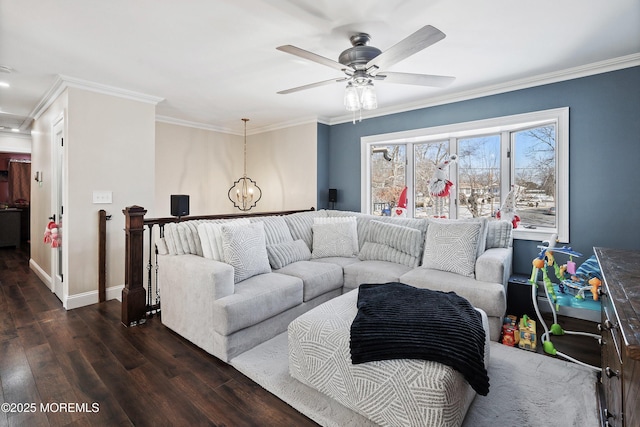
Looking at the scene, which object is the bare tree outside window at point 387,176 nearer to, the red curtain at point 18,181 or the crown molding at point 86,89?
the crown molding at point 86,89

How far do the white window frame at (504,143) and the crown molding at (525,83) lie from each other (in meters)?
0.30

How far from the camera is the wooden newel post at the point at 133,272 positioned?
9.36 feet

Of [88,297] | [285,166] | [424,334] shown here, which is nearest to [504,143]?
[424,334]

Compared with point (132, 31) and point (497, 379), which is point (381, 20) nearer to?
point (132, 31)

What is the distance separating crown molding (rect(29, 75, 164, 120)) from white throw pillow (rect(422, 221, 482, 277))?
3.71 metres

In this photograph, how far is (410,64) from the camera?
2.97 metres

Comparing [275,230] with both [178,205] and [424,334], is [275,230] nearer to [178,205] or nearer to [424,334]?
[178,205]

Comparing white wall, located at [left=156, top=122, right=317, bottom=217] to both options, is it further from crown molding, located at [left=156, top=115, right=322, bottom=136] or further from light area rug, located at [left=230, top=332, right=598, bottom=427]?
light area rug, located at [left=230, top=332, right=598, bottom=427]

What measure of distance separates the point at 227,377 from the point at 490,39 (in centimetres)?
319

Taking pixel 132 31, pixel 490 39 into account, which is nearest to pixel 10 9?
pixel 132 31

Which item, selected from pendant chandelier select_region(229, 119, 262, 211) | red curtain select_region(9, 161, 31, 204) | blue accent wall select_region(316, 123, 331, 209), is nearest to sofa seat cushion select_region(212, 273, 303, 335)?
blue accent wall select_region(316, 123, 331, 209)

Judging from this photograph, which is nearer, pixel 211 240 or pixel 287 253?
pixel 211 240

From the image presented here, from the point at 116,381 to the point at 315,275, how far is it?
5.47 feet

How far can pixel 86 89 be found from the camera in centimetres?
340
